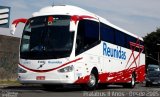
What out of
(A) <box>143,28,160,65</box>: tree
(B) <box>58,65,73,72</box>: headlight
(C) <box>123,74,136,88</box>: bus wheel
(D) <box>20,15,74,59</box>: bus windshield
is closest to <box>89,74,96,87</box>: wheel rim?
(B) <box>58,65,73,72</box>: headlight

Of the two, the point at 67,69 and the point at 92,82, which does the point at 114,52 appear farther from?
the point at 67,69

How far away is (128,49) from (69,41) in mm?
9955

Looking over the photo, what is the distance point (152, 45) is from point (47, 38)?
8021 centimetres

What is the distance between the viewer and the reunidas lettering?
76.1 ft

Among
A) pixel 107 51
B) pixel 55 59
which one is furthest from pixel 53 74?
pixel 107 51

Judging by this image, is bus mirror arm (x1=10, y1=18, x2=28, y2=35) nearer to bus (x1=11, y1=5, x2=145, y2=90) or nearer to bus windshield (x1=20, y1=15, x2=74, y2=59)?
bus (x1=11, y1=5, x2=145, y2=90)

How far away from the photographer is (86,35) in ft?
66.9

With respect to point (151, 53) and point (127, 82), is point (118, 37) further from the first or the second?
point (151, 53)

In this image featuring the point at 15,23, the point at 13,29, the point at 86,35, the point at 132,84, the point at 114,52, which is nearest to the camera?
the point at 86,35

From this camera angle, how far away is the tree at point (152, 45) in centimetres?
9481

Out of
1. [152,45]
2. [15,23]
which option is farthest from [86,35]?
[152,45]

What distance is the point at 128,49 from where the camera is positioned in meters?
28.6

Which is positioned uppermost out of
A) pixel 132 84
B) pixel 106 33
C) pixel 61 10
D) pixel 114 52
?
pixel 61 10

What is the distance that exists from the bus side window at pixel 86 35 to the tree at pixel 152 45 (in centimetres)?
7406
